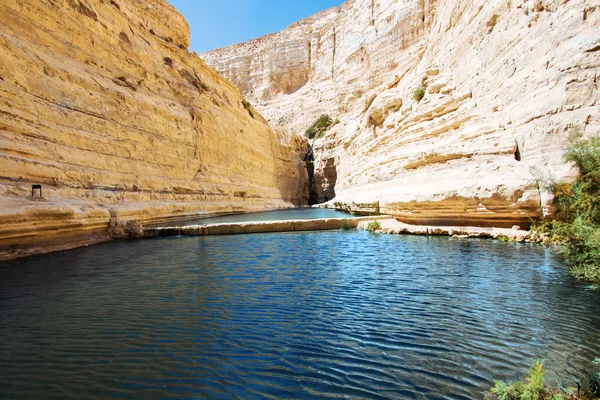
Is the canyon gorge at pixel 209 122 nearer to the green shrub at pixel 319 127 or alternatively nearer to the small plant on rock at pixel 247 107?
the small plant on rock at pixel 247 107

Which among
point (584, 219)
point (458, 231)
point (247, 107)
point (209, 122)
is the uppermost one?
point (247, 107)

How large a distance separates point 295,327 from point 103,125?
1333cm

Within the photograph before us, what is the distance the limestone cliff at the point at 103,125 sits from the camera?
29.2 ft

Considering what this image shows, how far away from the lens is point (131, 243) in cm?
1052

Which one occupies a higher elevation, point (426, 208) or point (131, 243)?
point (426, 208)

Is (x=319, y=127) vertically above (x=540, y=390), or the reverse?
(x=319, y=127)

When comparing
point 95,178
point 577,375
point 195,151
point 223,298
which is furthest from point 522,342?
point 195,151

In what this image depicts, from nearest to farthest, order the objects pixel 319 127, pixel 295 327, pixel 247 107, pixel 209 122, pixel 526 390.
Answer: pixel 526 390, pixel 295 327, pixel 209 122, pixel 247 107, pixel 319 127

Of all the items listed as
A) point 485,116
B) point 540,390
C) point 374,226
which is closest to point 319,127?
point 374,226

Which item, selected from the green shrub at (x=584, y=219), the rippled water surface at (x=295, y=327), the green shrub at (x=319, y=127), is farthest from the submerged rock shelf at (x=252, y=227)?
the green shrub at (x=319, y=127)

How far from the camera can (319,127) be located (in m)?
46.2

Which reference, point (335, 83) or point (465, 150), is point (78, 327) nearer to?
point (465, 150)

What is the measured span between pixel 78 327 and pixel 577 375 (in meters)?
4.99

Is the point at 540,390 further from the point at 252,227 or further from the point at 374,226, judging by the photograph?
the point at 252,227
